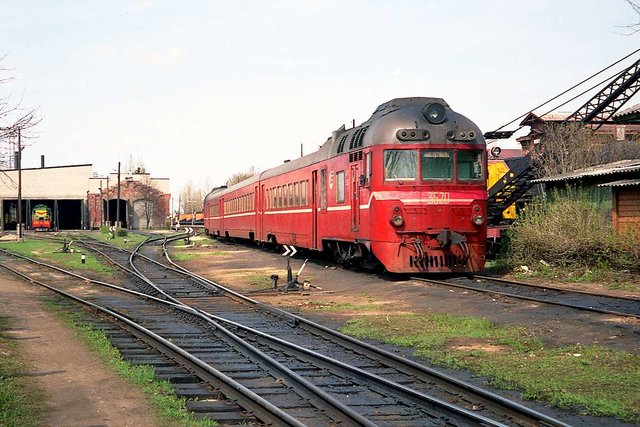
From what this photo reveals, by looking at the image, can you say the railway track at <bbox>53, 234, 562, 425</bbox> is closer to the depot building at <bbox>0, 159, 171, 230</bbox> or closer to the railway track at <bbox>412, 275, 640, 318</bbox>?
the railway track at <bbox>412, 275, 640, 318</bbox>

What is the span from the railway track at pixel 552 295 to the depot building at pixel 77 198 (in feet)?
234

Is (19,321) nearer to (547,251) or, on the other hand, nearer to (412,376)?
(412,376)

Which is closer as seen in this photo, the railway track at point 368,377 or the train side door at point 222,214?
the railway track at point 368,377

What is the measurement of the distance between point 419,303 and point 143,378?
292 inches

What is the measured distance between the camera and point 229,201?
1761 inches

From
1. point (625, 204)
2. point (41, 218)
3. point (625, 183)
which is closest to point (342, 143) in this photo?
point (625, 183)

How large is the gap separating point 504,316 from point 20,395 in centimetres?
789

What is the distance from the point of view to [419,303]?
14961 mm

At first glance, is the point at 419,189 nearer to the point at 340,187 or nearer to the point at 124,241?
the point at 340,187

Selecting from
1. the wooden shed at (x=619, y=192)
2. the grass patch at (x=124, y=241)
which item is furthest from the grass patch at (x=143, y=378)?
the grass patch at (x=124, y=241)

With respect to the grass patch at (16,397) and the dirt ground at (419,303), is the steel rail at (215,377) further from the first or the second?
the dirt ground at (419,303)

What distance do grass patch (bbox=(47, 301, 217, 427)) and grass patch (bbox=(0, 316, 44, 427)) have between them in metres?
1.06

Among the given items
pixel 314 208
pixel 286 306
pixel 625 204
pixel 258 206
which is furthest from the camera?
pixel 258 206

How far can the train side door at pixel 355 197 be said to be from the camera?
749 inches
